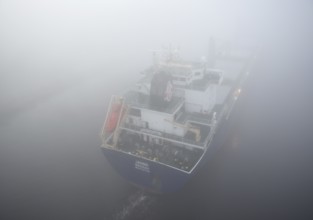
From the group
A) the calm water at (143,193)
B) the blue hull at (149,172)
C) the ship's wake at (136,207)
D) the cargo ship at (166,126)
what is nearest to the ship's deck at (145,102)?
the cargo ship at (166,126)

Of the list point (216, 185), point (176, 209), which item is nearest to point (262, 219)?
point (216, 185)

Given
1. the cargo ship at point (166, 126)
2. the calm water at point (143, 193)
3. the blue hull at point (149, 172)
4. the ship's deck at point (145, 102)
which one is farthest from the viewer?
the ship's deck at point (145, 102)

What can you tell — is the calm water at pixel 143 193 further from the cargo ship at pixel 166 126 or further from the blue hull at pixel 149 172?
the cargo ship at pixel 166 126

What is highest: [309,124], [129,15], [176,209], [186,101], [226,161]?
[129,15]

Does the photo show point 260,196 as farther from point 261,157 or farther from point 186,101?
point 186,101

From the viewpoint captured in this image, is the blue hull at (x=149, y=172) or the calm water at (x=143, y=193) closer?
the blue hull at (x=149, y=172)

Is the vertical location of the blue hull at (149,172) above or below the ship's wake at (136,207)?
above
